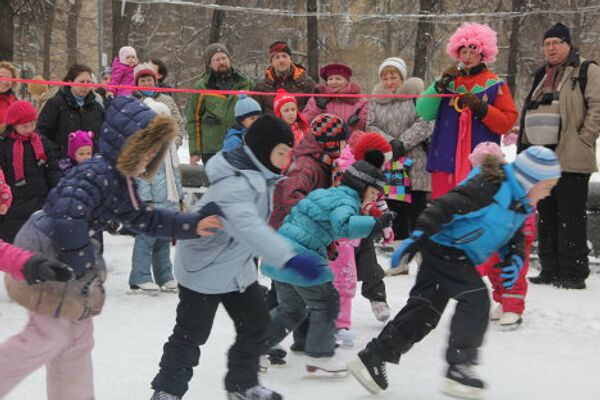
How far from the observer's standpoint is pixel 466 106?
6.48 m

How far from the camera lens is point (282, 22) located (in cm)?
2619

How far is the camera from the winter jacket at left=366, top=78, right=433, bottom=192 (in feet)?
24.6

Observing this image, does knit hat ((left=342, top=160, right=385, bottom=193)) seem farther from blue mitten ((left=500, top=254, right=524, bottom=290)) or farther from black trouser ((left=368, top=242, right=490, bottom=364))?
blue mitten ((left=500, top=254, right=524, bottom=290))

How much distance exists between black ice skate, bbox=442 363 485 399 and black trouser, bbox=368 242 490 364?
4cm

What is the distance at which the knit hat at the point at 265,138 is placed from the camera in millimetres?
3844

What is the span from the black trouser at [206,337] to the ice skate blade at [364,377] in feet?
1.85

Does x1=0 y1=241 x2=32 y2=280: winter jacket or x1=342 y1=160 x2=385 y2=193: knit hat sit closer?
x1=0 y1=241 x2=32 y2=280: winter jacket

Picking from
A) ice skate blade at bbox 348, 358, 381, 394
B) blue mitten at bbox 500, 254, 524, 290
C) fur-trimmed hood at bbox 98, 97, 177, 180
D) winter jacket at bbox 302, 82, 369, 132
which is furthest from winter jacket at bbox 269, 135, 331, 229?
winter jacket at bbox 302, 82, 369, 132

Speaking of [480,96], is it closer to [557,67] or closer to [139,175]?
[557,67]

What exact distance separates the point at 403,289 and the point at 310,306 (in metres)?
2.58

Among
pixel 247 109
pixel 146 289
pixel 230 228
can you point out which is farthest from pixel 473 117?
pixel 230 228

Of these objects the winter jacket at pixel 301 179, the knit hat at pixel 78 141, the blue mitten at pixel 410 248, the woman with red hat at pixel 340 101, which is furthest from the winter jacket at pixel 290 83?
the blue mitten at pixel 410 248

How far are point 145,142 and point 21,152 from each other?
3.35m

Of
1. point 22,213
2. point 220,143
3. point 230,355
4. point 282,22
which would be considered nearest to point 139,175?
point 230,355
